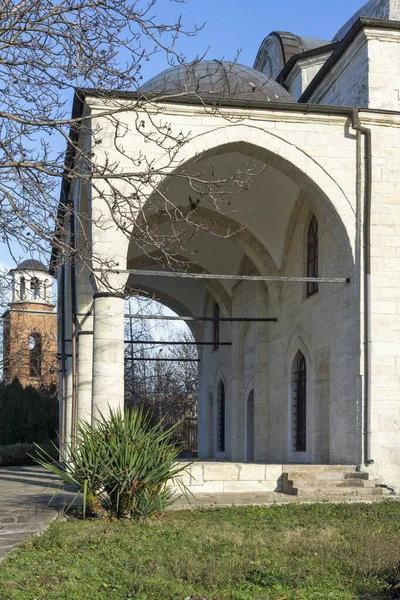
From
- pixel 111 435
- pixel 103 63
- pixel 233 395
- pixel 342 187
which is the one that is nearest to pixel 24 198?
pixel 103 63

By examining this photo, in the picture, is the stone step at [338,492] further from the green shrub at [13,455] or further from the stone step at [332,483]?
the green shrub at [13,455]

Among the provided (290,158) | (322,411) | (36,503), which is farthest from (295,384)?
(36,503)

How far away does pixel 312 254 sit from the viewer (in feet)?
48.5

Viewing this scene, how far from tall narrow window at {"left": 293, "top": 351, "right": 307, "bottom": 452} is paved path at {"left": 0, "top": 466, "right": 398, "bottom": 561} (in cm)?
404

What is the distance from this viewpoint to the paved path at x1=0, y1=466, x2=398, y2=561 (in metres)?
7.35

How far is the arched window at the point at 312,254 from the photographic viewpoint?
47.8ft

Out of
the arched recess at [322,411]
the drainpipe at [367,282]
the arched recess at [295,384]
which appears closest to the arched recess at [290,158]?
the drainpipe at [367,282]

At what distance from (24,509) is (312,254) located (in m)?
7.72

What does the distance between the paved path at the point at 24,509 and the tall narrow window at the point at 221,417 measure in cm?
887

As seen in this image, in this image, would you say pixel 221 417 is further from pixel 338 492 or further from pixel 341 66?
pixel 338 492

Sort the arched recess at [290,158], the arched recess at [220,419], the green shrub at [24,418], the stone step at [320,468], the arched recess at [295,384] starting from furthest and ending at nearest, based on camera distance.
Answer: the green shrub at [24,418] < the arched recess at [220,419] < the arched recess at [295,384] < the arched recess at [290,158] < the stone step at [320,468]

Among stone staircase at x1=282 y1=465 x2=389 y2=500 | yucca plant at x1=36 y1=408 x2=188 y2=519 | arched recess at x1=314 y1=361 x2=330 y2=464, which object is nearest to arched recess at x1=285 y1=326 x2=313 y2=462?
arched recess at x1=314 y1=361 x2=330 y2=464

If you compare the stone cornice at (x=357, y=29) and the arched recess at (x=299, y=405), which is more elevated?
the stone cornice at (x=357, y=29)

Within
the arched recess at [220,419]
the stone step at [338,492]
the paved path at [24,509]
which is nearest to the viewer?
the paved path at [24,509]
